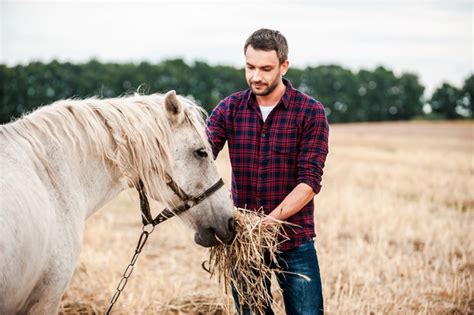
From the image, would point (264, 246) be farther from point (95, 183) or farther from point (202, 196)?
point (95, 183)

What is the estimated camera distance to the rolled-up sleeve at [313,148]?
297 cm

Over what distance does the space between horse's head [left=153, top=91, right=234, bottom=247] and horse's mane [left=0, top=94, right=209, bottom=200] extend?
44 mm

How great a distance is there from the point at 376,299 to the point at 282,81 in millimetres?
2833

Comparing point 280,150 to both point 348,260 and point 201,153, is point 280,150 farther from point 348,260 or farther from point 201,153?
point 348,260

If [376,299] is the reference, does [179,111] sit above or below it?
above

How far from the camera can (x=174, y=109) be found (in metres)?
2.95

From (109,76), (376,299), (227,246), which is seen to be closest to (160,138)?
(227,246)

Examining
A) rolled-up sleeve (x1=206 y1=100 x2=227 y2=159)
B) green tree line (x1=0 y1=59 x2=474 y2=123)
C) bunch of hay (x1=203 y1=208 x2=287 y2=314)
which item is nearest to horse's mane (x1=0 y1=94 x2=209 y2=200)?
rolled-up sleeve (x1=206 y1=100 x2=227 y2=159)

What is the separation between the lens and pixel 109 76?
63.5m

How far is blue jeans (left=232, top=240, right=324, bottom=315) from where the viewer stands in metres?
3.06

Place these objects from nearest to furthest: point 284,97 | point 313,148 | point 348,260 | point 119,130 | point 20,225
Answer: point 20,225
point 119,130
point 313,148
point 284,97
point 348,260

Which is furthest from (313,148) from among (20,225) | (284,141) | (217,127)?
(20,225)

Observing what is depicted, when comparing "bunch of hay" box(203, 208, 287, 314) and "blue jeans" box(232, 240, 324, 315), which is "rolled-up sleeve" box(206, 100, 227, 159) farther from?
"blue jeans" box(232, 240, 324, 315)

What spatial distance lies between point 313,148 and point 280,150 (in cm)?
24
